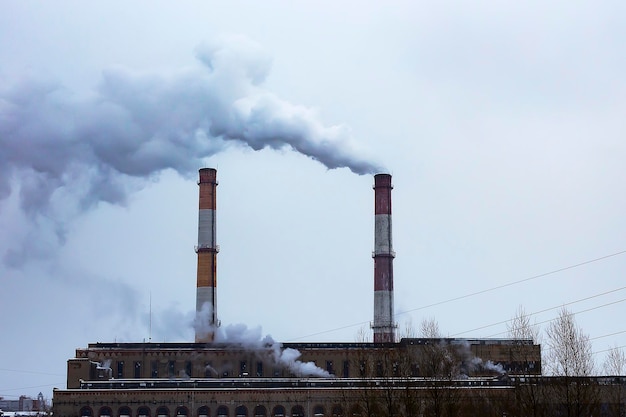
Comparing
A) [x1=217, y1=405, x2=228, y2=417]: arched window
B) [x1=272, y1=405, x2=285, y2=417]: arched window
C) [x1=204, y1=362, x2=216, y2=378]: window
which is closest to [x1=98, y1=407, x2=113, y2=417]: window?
[x1=217, y1=405, x2=228, y2=417]: arched window

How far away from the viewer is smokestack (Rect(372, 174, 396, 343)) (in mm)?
95438

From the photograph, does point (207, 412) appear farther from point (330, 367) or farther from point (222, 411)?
point (330, 367)

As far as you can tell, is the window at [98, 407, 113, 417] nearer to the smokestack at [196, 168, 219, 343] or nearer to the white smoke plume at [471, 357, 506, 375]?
the smokestack at [196, 168, 219, 343]

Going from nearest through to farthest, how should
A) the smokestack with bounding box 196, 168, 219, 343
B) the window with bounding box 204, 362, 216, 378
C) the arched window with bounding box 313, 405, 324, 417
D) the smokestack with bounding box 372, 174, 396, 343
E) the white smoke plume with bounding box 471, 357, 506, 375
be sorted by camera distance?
1. the arched window with bounding box 313, 405, 324, 417
2. the white smoke plume with bounding box 471, 357, 506, 375
3. the window with bounding box 204, 362, 216, 378
4. the smokestack with bounding box 372, 174, 396, 343
5. the smokestack with bounding box 196, 168, 219, 343

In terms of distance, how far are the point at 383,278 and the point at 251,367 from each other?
1349cm

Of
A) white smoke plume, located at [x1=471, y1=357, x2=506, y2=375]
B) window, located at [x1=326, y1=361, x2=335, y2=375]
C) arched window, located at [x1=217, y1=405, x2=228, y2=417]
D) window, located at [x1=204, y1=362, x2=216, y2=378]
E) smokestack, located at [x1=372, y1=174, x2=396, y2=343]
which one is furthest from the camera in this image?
smokestack, located at [x1=372, y1=174, x2=396, y2=343]

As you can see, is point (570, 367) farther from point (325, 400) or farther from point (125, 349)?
point (125, 349)

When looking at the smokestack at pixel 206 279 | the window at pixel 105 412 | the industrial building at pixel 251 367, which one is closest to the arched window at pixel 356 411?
the industrial building at pixel 251 367

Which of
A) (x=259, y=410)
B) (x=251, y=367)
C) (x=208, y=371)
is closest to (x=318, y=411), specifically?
(x=259, y=410)

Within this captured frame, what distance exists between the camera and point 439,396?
55.4 meters

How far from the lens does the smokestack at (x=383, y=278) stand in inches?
3757

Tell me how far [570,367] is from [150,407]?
37.1 m

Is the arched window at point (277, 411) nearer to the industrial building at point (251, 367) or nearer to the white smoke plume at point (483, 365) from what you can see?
the industrial building at point (251, 367)

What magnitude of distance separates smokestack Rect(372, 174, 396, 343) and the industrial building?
0.09 metres
